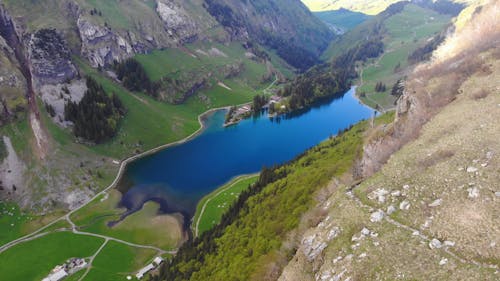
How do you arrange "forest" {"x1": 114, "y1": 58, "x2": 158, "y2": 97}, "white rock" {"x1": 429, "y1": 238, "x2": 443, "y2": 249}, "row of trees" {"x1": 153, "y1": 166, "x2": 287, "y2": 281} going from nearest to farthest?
1. "white rock" {"x1": 429, "y1": 238, "x2": 443, "y2": 249}
2. "row of trees" {"x1": 153, "y1": 166, "x2": 287, "y2": 281}
3. "forest" {"x1": 114, "y1": 58, "x2": 158, "y2": 97}

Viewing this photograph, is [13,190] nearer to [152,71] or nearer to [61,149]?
[61,149]

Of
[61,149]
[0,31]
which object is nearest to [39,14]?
[0,31]

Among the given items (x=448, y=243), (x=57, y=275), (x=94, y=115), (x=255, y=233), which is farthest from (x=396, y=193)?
(x=94, y=115)

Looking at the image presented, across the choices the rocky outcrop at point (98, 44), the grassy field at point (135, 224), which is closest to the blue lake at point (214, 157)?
the grassy field at point (135, 224)

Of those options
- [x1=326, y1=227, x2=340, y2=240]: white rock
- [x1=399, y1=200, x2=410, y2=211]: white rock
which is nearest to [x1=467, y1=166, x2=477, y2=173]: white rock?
[x1=399, y1=200, x2=410, y2=211]: white rock

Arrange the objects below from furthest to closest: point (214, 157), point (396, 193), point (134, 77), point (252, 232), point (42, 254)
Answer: point (134, 77) → point (214, 157) → point (42, 254) → point (252, 232) → point (396, 193)

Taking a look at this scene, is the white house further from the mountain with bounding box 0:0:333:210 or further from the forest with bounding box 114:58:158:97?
the forest with bounding box 114:58:158:97

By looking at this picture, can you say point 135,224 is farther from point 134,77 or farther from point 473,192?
point 134,77
